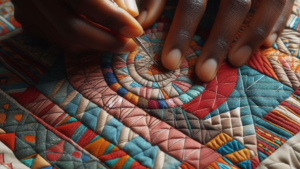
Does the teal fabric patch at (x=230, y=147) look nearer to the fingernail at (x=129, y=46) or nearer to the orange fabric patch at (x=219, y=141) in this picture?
the orange fabric patch at (x=219, y=141)

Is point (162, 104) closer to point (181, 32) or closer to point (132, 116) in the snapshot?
point (132, 116)

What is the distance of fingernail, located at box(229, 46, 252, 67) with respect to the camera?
69cm

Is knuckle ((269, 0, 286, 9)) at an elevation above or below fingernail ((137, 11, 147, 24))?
above

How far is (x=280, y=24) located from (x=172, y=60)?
347 mm

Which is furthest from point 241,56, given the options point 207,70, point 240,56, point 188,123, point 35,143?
point 35,143

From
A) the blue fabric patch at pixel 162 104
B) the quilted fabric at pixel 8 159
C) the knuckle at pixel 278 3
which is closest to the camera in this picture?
the quilted fabric at pixel 8 159

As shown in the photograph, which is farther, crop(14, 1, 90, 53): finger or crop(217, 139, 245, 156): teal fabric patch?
crop(14, 1, 90, 53): finger

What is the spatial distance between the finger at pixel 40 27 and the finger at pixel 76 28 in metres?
0.04

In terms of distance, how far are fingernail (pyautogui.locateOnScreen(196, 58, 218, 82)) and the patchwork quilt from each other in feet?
0.05

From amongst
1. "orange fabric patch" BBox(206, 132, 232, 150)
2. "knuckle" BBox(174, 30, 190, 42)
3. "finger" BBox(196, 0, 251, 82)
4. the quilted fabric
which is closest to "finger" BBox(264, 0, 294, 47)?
"finger" BBox(196, 0, 251, 82)

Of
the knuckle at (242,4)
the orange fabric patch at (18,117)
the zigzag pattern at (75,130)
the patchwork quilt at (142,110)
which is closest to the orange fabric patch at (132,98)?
the patchwork quilt at (142,110)

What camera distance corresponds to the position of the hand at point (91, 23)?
0.60m

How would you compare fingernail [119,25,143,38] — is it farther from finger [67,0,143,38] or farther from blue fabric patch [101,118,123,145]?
blue fabric patch [101,118,123,145]

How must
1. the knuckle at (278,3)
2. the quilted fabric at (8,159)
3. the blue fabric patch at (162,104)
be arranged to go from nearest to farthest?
the quilted fabric at (8,159), the blue fabric patch at (162,104), the knuckle at (278,3)
